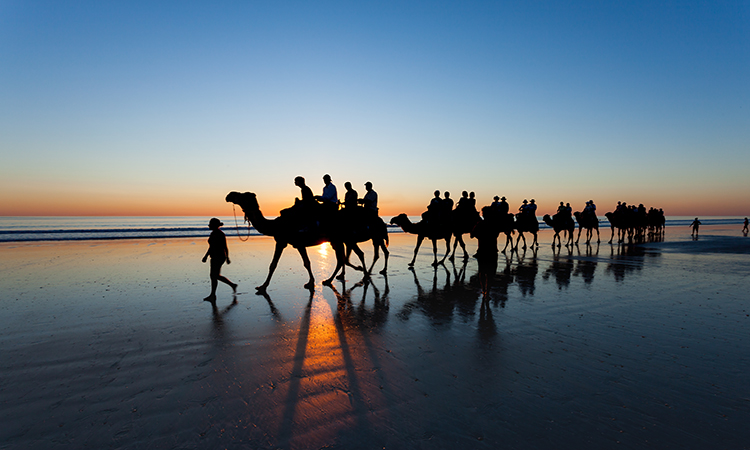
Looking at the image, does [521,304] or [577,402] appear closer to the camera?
[577,402]

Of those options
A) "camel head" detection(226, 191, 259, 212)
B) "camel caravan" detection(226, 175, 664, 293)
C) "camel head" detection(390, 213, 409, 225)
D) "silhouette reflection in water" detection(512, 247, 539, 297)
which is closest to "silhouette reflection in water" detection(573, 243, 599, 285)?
"silhouette reflection in water" detection(512, 247, 539, 297)

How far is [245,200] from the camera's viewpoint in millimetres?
9391

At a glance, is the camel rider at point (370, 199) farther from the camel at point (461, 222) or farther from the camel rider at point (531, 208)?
the camel rider at point (531, 208)

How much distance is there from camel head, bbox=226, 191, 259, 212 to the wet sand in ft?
7.64

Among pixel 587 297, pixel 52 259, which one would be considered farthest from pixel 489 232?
pixel 52 259

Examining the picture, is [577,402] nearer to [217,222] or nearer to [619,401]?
[619,401]

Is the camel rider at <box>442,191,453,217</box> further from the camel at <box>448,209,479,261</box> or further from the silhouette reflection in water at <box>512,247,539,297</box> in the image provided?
the silhouette reflection in water at <box>512,247,539,297</box>

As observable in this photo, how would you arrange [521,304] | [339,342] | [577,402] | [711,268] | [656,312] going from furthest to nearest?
1. [711,268]
2. [521,304]
3. [656,312]
4. [339,342]
5. [577,402]

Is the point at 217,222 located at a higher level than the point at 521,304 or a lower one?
higher

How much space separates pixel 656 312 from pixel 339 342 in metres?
6.16

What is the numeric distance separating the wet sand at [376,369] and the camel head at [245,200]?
2.33 metres

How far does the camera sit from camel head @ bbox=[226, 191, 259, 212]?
924 cm

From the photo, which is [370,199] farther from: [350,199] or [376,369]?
[376,369]

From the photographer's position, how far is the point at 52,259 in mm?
15562
